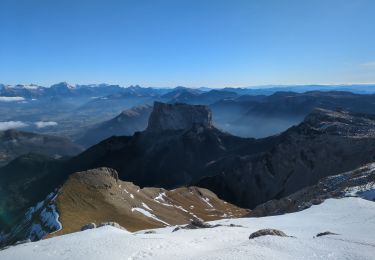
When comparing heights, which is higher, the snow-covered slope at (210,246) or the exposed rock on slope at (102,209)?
the snow-covered slope at (210,246)

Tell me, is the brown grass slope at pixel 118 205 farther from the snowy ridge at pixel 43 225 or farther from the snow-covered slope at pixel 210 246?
the snow-covered slope at pixel 210 246

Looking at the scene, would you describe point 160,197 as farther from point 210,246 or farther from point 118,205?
point 210,246

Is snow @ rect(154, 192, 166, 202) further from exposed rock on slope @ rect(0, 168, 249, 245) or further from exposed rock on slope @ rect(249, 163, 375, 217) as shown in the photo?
exposed rock on slope @ rect(249, 163, 375, 217)

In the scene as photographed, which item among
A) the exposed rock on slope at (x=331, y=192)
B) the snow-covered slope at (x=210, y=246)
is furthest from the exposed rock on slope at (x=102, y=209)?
the snow-covered slope at (x=210, y=246)

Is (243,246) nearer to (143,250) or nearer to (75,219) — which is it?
(143,250)

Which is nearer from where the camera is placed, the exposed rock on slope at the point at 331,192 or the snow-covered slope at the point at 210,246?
the snow-covered slope at the point at 210,246

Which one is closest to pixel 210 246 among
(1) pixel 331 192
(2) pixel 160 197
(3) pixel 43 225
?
(1) pixel 331 192

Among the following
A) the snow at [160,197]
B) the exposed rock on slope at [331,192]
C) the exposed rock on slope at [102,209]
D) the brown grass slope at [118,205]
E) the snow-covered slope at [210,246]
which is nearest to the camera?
the snow-covered slope at [210,246]

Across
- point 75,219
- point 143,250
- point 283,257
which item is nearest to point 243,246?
point 283,257

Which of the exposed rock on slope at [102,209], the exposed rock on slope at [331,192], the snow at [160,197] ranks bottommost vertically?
the snow at [160,197]
